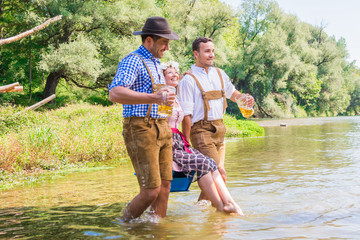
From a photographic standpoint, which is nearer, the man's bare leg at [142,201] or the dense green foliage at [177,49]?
the man's bare leg at [142,201]

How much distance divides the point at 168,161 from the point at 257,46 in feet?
141

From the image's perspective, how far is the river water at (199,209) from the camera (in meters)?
4.48

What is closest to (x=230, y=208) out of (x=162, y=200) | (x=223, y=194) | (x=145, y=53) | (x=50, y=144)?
(x=223, y=194)

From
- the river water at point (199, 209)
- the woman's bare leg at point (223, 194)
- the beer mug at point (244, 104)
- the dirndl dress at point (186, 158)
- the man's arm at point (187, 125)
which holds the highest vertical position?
the beer mug at point (244, 104)

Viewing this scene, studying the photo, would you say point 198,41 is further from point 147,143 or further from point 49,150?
point 49,150

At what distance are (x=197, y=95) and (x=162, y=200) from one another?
1448 millimetres

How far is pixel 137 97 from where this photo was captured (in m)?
3.79

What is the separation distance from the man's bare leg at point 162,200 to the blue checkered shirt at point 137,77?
827mm

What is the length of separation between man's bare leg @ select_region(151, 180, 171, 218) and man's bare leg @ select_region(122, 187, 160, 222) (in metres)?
0.23

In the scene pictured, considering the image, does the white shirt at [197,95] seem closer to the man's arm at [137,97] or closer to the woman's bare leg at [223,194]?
the woman's bare leg at [223,194]

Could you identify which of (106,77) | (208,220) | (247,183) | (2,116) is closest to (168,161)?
(208,220)

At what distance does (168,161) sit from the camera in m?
4.43

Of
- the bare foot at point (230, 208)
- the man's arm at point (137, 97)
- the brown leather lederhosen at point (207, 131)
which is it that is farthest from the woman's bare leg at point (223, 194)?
the man's arm at point (137, 97)

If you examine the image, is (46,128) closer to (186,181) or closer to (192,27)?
(186,181)
